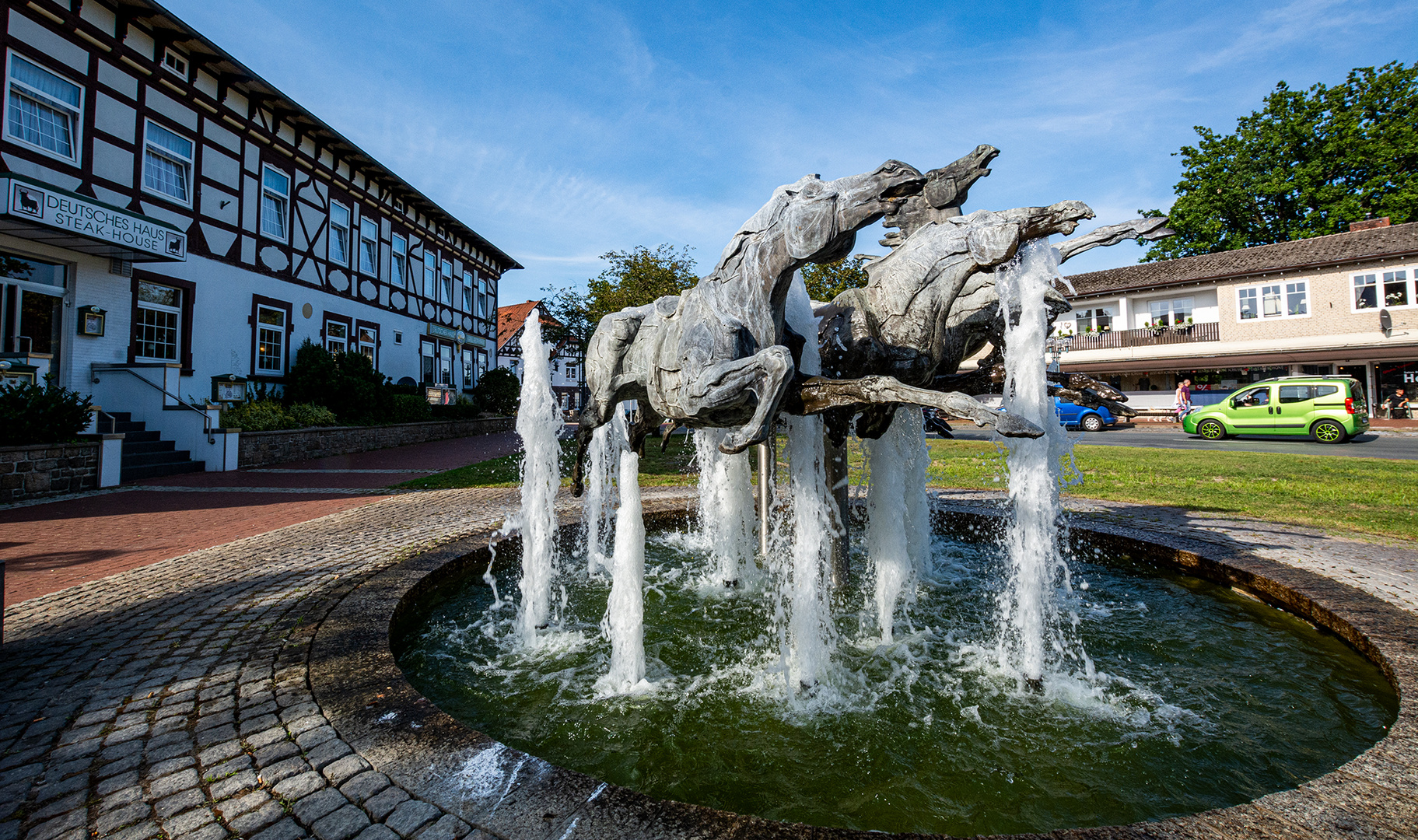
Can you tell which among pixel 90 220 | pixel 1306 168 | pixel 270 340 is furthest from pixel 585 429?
pixel 1306 168

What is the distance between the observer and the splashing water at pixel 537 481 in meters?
4.58

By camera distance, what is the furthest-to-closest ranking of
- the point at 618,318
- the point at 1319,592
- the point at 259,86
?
the point at 259,86 → the point at 618,318 → the point at 1319,592

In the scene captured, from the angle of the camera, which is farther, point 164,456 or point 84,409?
point 164,456

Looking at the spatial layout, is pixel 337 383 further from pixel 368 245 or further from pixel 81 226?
pixel 368 245

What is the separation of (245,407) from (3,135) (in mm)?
6049

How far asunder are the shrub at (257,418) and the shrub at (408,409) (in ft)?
14.4

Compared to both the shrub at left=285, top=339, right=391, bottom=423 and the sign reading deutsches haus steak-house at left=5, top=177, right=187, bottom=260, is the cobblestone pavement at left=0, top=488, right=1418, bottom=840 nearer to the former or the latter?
the sign reading deutsches haus steak-house at left=5, top=177, right=187, bottom=260

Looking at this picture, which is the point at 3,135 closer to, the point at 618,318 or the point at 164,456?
the point at 164,456

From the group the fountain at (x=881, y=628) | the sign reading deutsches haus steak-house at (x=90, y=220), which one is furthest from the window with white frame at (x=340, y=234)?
the fountain at (x=881, y=628)

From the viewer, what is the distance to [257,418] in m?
13.9

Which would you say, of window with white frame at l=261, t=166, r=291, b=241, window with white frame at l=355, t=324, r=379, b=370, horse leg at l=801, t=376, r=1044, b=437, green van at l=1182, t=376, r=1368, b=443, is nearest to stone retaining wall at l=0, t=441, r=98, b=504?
window with white frame at l=261, t=166, r=291, b=241

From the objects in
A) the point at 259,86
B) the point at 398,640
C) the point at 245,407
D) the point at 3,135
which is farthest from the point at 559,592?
the point at 259,86

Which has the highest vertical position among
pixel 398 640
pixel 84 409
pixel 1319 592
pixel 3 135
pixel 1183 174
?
pixel 1183 174

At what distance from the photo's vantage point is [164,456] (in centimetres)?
1210
